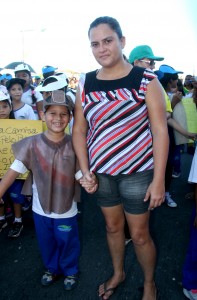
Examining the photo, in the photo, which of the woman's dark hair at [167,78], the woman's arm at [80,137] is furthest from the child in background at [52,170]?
the woman's dark hair at [167,78]

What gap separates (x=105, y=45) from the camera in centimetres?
175

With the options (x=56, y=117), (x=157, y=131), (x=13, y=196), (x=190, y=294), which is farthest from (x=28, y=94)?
(x=190, y=294)

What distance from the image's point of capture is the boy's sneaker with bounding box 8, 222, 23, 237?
318 cm

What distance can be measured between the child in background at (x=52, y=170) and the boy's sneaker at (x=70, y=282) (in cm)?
32

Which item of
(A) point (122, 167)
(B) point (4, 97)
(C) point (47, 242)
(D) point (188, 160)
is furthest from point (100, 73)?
(D) point (188, 160)

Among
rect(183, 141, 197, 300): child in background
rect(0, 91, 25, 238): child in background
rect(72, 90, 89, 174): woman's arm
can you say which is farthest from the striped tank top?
rect(0, 91, 25, 238): child in background

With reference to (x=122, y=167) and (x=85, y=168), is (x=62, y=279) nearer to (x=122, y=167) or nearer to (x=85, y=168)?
(x=85, y=168)

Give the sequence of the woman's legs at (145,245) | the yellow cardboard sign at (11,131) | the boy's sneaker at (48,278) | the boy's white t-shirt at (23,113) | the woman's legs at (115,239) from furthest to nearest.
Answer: the boy's white t-shirt at (23,113) < the yellow cardboard sign at (11,131) < the boy's sneaker at (48,278) < the woman's legs at (115,239) < the woman's legs at (145,245)

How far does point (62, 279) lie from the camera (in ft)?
8.26

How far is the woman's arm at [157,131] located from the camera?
1.69 metres

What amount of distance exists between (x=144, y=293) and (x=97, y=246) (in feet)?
3.06

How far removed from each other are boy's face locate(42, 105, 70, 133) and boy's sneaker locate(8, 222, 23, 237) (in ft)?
5.43

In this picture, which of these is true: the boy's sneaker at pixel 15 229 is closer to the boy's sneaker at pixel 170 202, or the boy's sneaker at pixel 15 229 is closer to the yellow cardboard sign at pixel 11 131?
the yellow cardboard sign at pixel 11 131

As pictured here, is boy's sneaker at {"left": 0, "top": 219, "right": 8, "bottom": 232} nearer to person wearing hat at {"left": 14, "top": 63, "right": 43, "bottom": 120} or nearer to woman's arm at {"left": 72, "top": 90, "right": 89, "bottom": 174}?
person wearing hat at {"left": 14, "top": 63, "right": 43, "bottom": 120}
